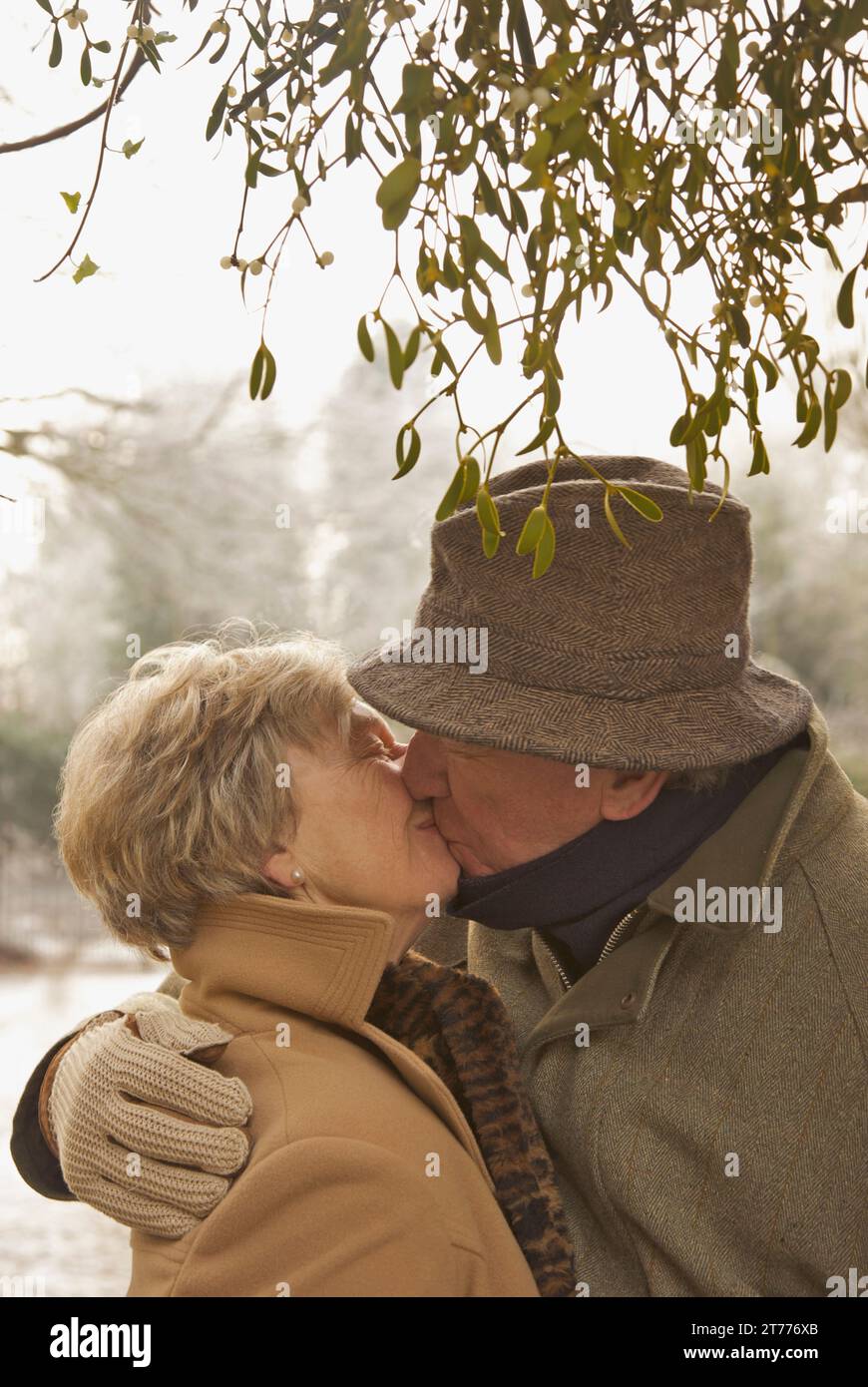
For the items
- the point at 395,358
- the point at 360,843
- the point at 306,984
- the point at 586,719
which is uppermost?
the point at 395,358

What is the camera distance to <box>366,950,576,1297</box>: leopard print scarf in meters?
1.19

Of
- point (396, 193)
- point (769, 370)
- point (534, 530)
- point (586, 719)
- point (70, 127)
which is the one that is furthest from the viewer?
point (586, 719)

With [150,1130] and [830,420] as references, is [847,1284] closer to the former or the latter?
[150,1130]

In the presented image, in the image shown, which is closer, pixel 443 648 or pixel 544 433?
pixel 544 433

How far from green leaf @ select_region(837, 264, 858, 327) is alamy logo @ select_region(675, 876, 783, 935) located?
53 cm

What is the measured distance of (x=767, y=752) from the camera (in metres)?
1.25

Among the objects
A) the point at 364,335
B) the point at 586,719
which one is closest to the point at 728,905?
the point at 586,719

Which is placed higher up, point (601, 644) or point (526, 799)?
point (601, 644)

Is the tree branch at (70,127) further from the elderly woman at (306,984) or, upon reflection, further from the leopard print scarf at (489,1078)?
the leopard print scarf at (489,1078)

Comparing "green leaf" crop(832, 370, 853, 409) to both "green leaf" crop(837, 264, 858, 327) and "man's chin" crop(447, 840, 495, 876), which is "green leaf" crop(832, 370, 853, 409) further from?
"man's chin" crop(447, 840, 495, 876)

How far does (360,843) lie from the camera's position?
1.27 meters

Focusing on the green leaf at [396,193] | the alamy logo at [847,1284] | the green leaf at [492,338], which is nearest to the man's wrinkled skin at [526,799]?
the alamy logo at [847,1284]

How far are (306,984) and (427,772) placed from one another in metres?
0.24
